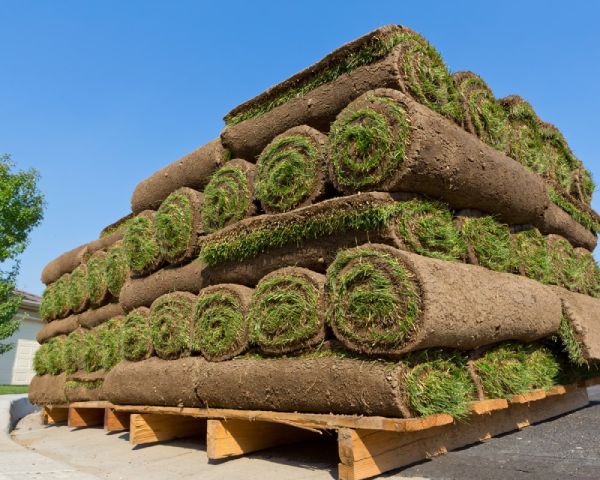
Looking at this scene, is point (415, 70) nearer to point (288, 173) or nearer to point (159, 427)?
point (288, 173)

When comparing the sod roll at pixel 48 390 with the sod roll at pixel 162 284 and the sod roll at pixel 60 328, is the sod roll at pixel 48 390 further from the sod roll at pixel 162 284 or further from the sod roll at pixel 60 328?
the sod roll at pixel 162 284

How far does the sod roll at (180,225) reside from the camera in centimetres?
554

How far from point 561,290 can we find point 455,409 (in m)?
2.58

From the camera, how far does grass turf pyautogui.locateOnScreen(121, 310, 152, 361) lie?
5.67 m

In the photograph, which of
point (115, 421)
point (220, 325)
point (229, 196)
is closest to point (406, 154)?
point (229, 196)

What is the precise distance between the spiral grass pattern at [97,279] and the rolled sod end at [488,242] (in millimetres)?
5894

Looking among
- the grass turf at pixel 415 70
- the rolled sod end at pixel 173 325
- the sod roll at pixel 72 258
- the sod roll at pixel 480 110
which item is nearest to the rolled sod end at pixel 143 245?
the rolled sod end at pixel 173 325

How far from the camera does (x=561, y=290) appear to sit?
5207mm

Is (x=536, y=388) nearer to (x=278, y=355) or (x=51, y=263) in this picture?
(x=278, y=355)

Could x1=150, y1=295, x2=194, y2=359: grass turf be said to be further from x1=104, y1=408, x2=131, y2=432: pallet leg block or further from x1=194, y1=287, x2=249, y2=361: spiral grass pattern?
x1=104, y1=408, x2=131, y2=432: pallet leg block

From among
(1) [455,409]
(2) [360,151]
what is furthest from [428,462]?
(2) [360,151]

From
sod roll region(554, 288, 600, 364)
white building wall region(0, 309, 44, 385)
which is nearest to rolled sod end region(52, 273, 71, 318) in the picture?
sod roll region(554, 288, 600, 364)

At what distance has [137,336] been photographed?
18.9ft

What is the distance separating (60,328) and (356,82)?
7823 mm
